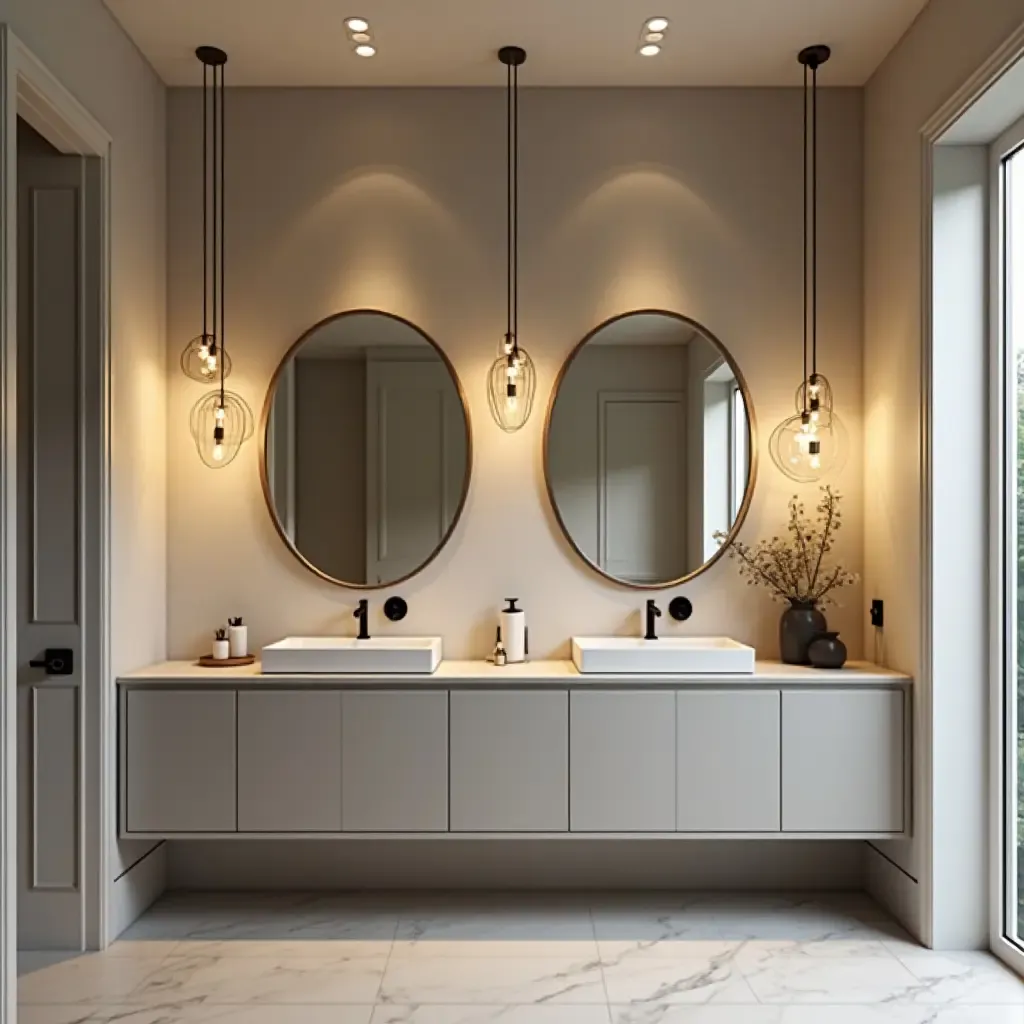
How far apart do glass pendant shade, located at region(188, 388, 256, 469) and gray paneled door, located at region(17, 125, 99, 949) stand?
634 mm

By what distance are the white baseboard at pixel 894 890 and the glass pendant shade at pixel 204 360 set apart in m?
2.84

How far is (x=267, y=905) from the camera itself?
11.9 feet

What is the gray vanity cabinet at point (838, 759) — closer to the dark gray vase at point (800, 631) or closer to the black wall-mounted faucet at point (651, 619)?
the dark gray vase at point (800, 631)

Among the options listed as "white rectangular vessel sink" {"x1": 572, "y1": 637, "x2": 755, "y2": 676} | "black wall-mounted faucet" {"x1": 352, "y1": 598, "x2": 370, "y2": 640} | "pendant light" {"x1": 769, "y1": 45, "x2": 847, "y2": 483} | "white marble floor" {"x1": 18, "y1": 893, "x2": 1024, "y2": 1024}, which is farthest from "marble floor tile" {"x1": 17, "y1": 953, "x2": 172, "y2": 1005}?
"pendant light" {"x1": 769, "y1": 45, "x2": 847, "y2": 483}

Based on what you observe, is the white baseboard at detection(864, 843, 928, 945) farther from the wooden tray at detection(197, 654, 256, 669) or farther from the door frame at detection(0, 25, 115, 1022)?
the door frame at detection(0, 25, 115, 1022)

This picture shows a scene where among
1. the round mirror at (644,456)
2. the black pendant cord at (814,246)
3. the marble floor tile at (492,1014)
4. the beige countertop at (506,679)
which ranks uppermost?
Answer: the black pendant cord at (814,246)

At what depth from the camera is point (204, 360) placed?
3.62 metres

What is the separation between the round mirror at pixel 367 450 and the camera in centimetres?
378

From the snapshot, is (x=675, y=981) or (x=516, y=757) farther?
(x=516, y=757)

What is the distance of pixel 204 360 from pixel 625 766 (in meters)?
1.96

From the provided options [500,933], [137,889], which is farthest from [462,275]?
[137,889]

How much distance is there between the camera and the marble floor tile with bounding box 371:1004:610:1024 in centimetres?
275

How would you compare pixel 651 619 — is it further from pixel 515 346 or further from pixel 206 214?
pixel 206 214

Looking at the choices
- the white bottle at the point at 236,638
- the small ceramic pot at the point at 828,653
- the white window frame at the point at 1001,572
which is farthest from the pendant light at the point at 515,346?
the white window frame at the point at 1001,572
